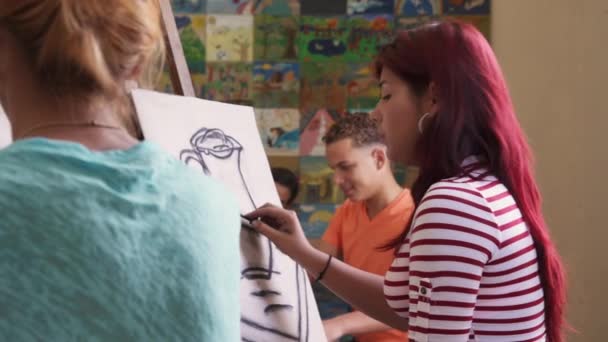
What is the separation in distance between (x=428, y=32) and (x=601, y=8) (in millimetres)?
1248

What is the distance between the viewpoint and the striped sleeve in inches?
41.3

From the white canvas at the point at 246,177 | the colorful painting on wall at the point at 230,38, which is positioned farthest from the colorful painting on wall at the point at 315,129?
the white canvas at the point at 246,177

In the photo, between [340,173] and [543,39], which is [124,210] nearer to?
[340,173]

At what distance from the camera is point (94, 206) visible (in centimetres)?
67

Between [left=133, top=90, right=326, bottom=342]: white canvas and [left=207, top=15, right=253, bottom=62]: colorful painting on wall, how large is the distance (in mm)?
1402

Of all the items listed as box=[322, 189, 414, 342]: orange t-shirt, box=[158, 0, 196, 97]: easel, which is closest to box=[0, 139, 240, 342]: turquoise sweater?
box=[158, 0, 196, 97]: easel

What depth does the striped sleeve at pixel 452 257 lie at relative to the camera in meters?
1.05

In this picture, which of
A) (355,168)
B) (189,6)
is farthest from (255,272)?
(189,6)

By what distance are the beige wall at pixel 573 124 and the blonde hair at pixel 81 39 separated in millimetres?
1795

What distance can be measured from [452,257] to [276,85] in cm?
185

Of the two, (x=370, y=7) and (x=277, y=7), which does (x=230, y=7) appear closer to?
(x=277, y=7)

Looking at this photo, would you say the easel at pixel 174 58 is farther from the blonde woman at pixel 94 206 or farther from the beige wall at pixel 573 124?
the beige wall at pixel 573 124

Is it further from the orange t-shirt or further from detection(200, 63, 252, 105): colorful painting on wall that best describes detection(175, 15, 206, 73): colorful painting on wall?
the orange t-shirt

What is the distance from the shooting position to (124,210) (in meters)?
0.69
